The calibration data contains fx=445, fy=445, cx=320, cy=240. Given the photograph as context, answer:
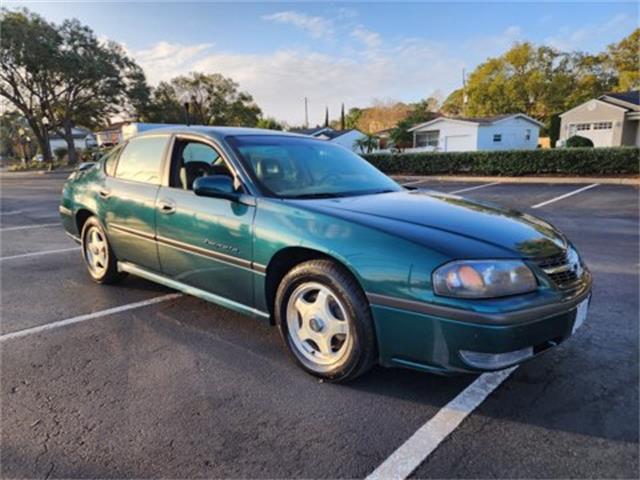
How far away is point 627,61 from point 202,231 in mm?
58207

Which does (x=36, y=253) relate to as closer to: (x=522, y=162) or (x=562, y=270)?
(x=562, y=270)

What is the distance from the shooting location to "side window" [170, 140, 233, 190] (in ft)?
11.7

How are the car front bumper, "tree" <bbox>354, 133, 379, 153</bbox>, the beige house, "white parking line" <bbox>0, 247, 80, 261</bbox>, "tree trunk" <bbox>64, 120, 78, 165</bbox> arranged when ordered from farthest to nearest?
"tree trunk" <bbox>64, 120, 78, 165</bbox> → "tree" <bbox>354, 133, 379, 153</bbox> → the beige house → "white parking line" <bbox>0, 247, 80, 261</bbox> → the car front bumper

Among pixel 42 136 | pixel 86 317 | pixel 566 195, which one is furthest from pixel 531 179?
pixel 42 136

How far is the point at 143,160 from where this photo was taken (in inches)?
156

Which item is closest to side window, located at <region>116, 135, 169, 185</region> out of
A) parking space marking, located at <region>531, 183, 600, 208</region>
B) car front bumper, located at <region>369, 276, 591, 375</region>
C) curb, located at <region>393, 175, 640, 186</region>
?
car front bumper, located at <region>369, 276, 591, 375</region>

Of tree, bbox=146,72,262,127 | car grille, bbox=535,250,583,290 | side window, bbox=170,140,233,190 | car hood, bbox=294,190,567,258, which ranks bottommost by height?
car grille, bbox=535,250,583,290

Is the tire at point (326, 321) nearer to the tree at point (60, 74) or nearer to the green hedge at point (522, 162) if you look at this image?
the green hedge at point (522, 162)

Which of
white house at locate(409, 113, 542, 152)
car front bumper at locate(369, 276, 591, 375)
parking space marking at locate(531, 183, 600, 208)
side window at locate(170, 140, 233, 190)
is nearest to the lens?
car front bumper at locate(369, 276, 591, 375)

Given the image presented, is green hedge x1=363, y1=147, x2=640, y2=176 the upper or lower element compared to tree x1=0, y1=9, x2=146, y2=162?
lower

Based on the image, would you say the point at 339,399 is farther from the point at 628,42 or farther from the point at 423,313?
the point at 628,42

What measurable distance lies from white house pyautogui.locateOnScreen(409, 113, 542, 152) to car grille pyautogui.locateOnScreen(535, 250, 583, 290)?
32.8 m

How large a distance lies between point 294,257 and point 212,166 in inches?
49.0

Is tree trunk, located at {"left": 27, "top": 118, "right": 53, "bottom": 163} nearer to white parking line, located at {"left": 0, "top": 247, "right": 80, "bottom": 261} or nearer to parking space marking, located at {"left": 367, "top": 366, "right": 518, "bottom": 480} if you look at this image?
white parking line, located at {"left": 0, "top": 247, "right": 80, "bottom": 261}
